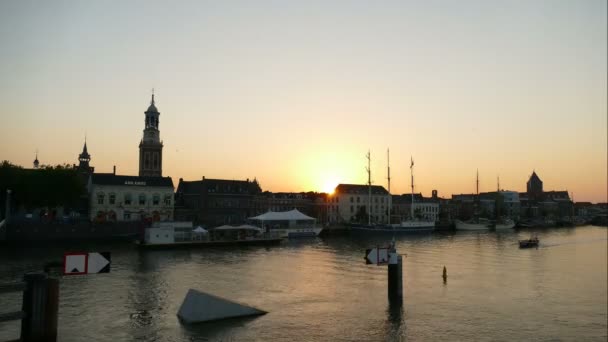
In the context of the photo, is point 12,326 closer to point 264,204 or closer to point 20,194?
point 20,194

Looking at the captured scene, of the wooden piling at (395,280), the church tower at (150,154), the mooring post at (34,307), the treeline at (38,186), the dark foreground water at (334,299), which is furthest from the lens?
the church tower at (150,154)

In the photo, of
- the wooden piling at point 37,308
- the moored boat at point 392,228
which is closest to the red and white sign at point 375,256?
the wooden piling at point 37,308

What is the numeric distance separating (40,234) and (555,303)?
74.2 metres

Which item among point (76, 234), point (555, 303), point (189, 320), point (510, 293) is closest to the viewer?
point (189, 320)

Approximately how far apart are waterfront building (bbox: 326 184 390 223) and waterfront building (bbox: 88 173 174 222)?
54410 millimetres

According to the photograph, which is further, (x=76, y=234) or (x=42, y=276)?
(x=76, y=234)

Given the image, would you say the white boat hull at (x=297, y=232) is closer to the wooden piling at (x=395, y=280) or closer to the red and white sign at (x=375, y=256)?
the wooden piling at (x=395, y=280)

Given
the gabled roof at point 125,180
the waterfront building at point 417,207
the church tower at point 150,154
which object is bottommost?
the waterfront building at point 417,207

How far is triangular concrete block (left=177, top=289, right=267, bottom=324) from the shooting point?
85.2 ft

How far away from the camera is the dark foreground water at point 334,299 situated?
80.3ft

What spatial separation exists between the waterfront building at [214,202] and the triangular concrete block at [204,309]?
84.3 meters

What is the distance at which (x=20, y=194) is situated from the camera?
269 feet

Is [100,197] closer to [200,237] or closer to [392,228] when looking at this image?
[200,237]

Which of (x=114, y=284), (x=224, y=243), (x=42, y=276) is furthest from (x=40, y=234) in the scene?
(x=42, y=276)
